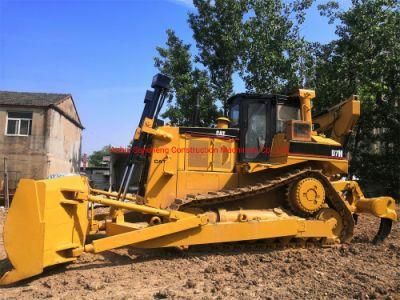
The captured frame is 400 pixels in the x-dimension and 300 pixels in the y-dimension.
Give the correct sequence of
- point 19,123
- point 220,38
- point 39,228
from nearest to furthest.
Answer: point 39,228 → point 220,38 → point 19,123

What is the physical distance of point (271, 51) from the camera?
17969mm

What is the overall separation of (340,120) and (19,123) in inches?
872

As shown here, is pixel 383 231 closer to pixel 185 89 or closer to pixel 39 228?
pixel 39 228

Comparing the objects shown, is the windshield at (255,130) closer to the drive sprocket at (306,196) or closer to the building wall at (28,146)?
the drive sprocket at (306,196)

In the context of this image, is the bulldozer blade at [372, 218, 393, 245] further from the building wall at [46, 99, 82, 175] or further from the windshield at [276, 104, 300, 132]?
the building wall at [46, 99, 82, 175]

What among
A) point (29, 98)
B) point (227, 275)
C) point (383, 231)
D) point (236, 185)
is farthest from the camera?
point (29, 98)

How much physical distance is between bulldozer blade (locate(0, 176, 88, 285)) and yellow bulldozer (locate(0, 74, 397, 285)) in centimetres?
17

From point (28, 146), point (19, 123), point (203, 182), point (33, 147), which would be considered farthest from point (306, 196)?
point (19, 123)

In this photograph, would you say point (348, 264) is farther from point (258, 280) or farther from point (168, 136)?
point (168, 136)

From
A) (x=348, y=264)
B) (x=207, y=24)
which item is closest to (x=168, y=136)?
(x=348, y=264)

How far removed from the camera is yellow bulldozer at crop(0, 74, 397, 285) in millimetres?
6836

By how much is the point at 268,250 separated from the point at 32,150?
71.2 ft

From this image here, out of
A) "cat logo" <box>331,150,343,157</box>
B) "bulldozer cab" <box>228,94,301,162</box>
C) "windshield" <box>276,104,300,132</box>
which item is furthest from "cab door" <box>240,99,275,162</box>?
"cat logo" <box>331,150,343,157</box>

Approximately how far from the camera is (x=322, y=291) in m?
5.28
